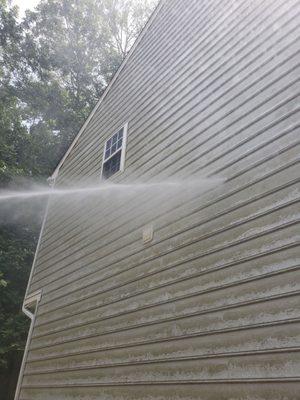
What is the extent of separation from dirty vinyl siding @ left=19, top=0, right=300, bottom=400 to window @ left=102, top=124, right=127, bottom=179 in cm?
24

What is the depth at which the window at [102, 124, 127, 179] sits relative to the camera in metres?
6.58

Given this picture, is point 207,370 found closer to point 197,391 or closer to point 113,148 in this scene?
point 197,391

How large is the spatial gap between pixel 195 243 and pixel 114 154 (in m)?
3.34

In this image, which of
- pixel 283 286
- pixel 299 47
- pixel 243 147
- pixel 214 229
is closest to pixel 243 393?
pixel 283 286

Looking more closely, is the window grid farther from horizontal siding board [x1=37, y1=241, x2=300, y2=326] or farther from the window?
horizontal siding board [x1=37, y1=241, x2=300, y2=326]

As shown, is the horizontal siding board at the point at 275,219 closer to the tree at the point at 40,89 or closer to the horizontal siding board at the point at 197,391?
the horizontal siding board at the point at 197,391

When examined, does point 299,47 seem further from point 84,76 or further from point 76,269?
point 84,76

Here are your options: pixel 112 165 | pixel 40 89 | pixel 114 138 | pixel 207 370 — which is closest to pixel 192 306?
pixel 207 370

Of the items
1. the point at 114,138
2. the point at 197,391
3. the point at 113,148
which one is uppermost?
the point at 114,138

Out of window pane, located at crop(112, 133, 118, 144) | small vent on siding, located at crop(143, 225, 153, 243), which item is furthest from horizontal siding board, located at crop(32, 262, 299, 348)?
window pane, located at crop(112, 133, 118, 144)

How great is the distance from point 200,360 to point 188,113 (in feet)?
10.4

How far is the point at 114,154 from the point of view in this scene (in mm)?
6859

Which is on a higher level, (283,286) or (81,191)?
(81,191)

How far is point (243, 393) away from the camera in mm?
2830
